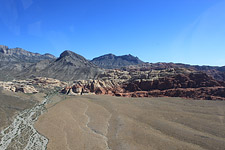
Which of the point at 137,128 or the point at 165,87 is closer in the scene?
the point at 137,128

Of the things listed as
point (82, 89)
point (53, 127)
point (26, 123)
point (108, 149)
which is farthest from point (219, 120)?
point (82, 89)

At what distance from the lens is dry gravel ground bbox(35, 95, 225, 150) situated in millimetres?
21359

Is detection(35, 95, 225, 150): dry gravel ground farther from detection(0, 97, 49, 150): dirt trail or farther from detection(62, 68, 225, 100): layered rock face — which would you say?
detection(62, 68, 225, 100): layered rock face

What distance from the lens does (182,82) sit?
2301 inches

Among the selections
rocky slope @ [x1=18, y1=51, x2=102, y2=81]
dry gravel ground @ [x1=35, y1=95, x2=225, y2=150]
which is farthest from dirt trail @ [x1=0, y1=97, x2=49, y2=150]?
rocky slope @ [x1=18, y1=51, x2=102, y2=81]

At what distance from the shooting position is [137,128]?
26625 mm

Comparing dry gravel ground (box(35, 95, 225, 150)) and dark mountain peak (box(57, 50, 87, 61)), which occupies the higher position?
dark mountain peak (box(57, 50, 87, 61))

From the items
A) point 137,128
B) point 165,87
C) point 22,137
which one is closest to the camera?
point 22,137

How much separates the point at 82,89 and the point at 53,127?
132ft

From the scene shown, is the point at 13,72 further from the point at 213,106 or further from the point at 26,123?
the point at 213,106

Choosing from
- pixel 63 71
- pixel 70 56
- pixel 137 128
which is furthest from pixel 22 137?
pixel 70 56

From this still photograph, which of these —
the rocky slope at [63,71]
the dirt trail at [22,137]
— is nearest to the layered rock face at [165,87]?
the dirt trail at [22,137]

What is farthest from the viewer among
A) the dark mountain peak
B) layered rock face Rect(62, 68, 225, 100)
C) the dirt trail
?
the dark mountain peak

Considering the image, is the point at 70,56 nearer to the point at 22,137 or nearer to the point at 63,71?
the point at 63,71
